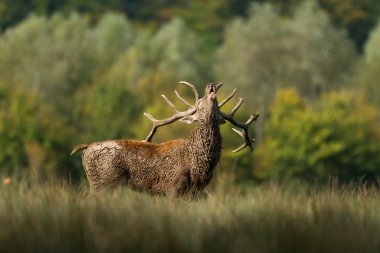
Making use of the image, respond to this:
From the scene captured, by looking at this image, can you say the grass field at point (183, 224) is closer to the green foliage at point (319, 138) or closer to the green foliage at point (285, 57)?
the green foliage at point (319, 138)

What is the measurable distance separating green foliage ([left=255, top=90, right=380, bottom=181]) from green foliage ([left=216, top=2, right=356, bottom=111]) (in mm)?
5931

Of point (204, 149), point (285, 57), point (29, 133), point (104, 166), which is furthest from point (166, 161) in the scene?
point (285, 57)

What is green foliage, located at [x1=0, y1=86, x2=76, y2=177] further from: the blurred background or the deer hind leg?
the deer hind leg

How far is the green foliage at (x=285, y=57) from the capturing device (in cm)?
10625

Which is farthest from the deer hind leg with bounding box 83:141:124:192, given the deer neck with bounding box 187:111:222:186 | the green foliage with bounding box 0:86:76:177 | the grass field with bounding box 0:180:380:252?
the green foliage with bounding box 0:86:76:177

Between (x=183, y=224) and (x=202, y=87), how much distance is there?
94.9m

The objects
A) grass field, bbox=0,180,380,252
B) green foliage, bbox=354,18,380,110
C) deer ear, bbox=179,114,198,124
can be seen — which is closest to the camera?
grass field, bbox=0,180,380,252

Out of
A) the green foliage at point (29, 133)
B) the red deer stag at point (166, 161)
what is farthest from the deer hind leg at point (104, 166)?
the green foliage at point (29, 133)

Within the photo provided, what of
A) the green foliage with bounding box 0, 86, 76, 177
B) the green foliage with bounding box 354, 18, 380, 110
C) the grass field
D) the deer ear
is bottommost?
the grass field

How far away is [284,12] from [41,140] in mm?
49229

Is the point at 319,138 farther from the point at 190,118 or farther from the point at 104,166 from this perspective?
the point at 104,166

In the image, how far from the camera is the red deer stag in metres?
14.5

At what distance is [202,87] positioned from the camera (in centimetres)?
10606

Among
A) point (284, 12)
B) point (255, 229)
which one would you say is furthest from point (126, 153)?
point (284, 12)
